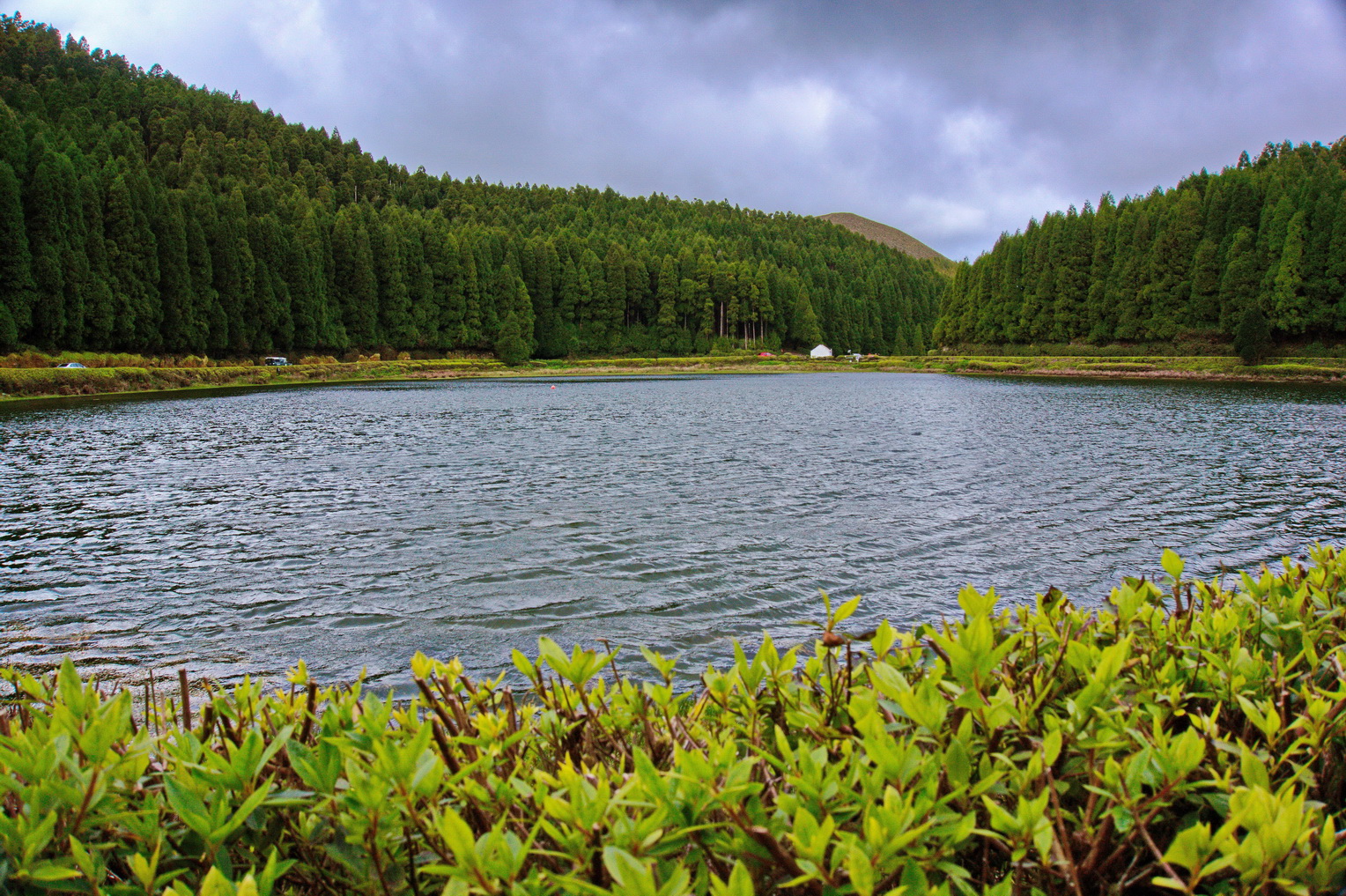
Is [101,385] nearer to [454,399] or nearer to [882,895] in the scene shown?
[454,399]

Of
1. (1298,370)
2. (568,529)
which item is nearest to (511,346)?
(1298,370)

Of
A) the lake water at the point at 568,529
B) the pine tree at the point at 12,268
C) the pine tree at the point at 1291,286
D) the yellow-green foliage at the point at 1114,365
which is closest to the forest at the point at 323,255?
the pine tree at the point at 12,268

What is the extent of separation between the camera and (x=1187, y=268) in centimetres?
8275

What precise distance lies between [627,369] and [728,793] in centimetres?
10377

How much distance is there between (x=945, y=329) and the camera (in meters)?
122

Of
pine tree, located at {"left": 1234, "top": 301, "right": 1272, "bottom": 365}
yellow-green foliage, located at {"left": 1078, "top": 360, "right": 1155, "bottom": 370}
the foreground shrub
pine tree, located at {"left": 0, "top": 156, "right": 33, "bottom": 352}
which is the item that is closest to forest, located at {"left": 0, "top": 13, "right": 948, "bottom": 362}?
pine tree, located at {"left": 0, "top": 156, "right": 33, "bottom": 352}

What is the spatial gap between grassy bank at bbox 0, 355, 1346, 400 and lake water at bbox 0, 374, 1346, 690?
2559 centimetres

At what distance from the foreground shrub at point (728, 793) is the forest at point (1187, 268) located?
82.4 m

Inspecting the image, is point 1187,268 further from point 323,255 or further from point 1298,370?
point 323,255

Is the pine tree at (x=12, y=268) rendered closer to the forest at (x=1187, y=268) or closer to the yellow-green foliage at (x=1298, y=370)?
the yellow-green foliage at (x=1298, y=370)

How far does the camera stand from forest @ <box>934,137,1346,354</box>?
70.6 meters

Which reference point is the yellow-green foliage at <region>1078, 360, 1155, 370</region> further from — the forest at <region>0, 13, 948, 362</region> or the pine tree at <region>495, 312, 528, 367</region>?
the pine tree at <region>495, 312, 528, 367</region>

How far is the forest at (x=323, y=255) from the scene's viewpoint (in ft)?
200

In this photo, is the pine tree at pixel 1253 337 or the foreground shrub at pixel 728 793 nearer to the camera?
the foreground shrub at pixel 728 793
